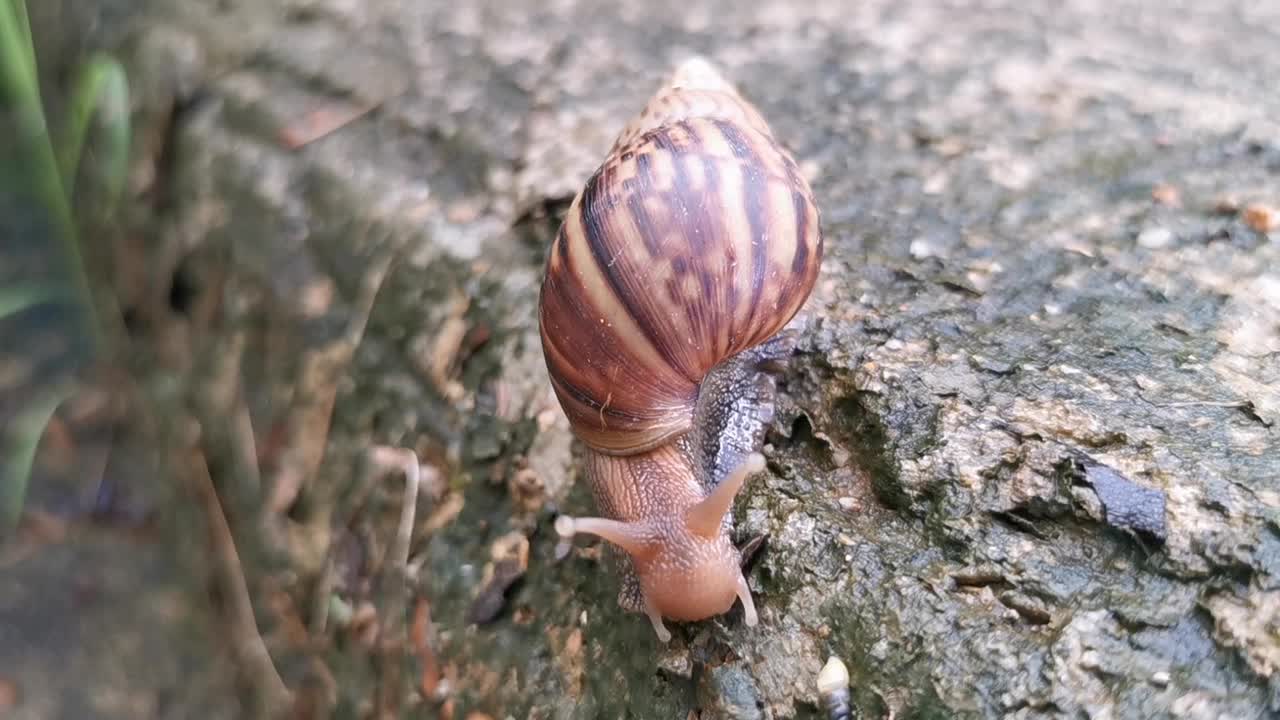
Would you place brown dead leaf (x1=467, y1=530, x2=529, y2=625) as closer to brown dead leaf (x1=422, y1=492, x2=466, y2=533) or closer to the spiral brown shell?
brown dead leaf (x1=422, y1=492, x2=466, y2=533)

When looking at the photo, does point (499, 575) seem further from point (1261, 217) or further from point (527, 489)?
point (1261, 217)

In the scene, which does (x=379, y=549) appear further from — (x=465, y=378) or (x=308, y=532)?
(x=465, y=378)

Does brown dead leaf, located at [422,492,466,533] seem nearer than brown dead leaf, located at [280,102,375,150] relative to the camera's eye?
Yes

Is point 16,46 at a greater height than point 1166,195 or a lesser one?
lesser

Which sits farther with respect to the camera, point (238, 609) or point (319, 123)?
point (319, 123)

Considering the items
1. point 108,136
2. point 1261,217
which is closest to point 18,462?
point 108,136

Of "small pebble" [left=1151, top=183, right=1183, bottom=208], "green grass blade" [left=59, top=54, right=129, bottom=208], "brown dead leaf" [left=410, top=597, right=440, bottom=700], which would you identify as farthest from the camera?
"green grass blade" [left=59, top=54, right=129, bottom=208]

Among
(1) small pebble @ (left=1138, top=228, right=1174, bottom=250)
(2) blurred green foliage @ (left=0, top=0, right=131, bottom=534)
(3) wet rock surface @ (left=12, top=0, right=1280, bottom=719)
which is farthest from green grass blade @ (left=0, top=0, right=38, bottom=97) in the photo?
(1) small pebble @ (left=1138, top=228, right=1174, bottom=250)
